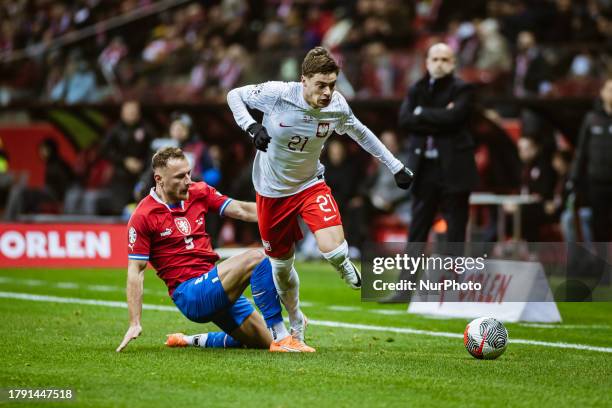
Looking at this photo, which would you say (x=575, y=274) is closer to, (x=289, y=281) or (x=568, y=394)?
(x=289, y=281)

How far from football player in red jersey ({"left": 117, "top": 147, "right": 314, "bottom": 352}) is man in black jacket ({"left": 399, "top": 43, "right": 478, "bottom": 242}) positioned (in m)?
3.61

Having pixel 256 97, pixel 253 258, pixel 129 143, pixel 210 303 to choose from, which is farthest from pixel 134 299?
pixel 129 143

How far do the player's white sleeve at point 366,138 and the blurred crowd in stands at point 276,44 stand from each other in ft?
33.7

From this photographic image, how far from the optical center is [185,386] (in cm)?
661

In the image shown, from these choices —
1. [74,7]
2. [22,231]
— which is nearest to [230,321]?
Answer: [22,231]

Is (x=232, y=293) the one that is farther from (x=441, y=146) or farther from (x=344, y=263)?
(x=441, y=146)

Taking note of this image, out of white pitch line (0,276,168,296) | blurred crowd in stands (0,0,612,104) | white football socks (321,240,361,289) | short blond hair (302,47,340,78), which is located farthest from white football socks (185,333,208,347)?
blurred crowd in stands (0,0,612,104)

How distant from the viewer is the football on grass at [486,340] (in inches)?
314

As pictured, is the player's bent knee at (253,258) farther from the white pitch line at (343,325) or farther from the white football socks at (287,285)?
the white pitch line at (343,325)

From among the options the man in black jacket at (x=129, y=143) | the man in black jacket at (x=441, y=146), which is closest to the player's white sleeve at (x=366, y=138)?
the man in black jacket at (x=441, y=146)

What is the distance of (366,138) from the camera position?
8734mm

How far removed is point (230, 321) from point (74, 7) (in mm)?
20259

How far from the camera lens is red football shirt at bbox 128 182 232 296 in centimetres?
810

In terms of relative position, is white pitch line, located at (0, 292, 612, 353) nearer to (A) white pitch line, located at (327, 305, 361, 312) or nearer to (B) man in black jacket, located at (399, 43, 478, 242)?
(A) white pitch line, located at (327, 305, 361, 312)
